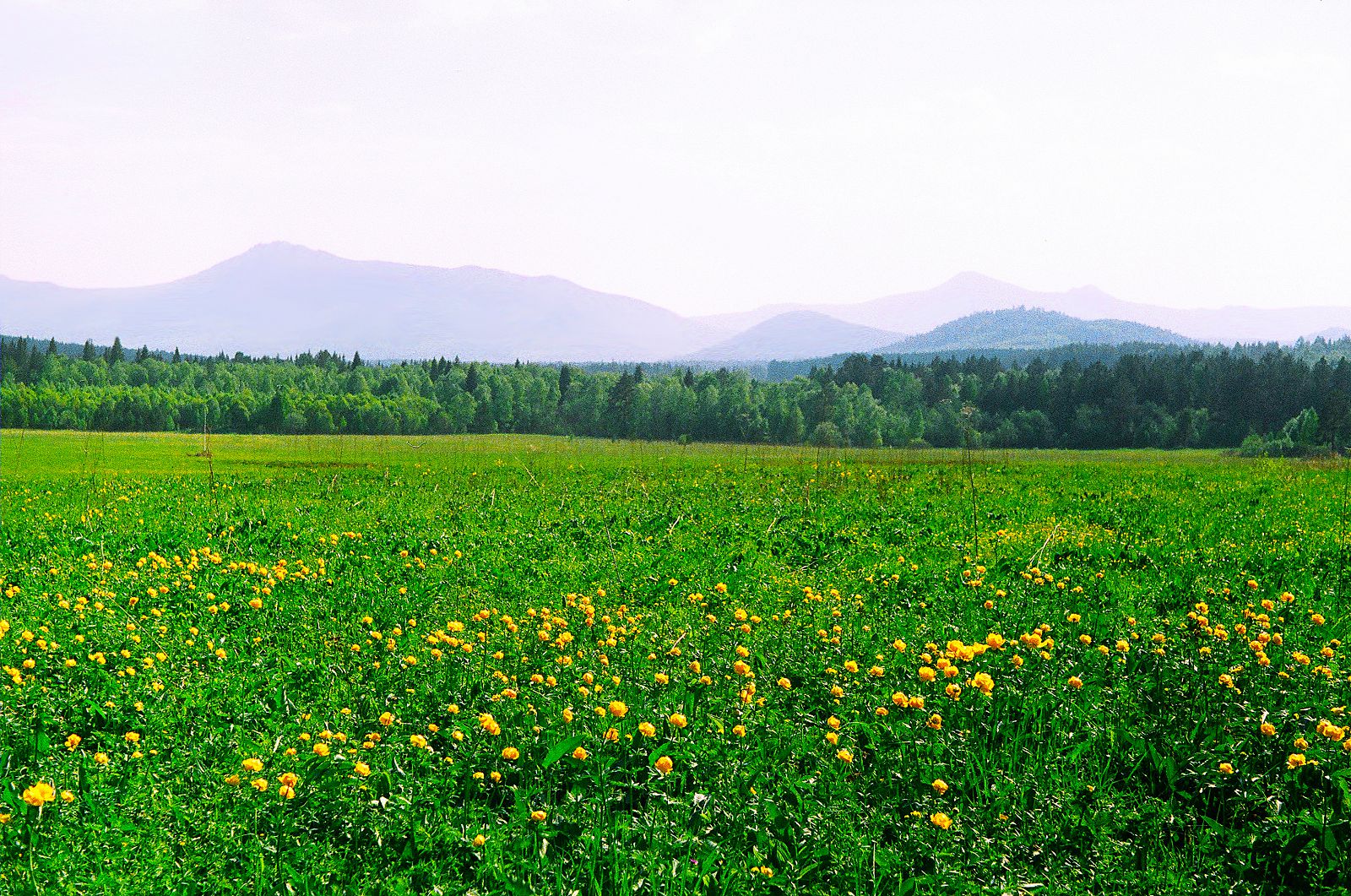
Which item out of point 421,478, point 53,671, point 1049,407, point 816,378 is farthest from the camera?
point 816,378

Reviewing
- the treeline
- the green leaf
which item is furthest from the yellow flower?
the treeline

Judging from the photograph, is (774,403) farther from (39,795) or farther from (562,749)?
(39,795)

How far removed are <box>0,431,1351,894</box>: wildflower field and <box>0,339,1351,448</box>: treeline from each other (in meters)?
61.3

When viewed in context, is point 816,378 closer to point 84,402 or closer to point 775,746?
point 84,402

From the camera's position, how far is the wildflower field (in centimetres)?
339

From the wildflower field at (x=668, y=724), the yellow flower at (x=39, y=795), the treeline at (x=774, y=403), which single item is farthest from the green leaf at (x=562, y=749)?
the treeline at (x=774, y=403)

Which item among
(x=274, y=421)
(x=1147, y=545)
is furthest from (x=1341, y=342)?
(x=1147, y=545)

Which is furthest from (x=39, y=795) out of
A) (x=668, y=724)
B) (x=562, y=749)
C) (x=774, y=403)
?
Result: (x=774, y=403)

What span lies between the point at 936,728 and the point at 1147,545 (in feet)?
23.9

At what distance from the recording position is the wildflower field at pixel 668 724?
134 inches

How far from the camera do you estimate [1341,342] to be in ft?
647

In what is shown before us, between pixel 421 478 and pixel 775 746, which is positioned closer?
pixel 775 746

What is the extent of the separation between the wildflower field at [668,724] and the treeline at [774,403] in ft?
201

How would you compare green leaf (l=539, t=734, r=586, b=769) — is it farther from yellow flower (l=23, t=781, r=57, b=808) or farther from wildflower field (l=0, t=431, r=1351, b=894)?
yellow flower (l=23, t=781, r=57, b=808)
